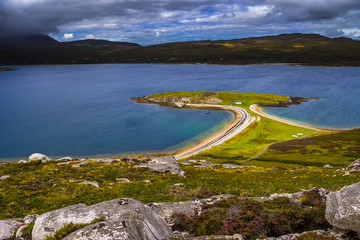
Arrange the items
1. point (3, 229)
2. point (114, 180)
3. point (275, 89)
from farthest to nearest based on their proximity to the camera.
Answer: point (275, 89) → point (114, 180) → point (3, 229)

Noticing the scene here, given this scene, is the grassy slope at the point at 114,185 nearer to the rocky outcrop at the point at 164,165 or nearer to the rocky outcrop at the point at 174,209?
the rocky outcrop at the point at 164,165

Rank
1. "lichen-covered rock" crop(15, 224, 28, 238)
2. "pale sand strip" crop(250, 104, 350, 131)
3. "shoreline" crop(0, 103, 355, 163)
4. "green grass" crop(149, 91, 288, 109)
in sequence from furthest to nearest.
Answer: "green grass" crop(149, 91, 288, 109), "pale sand strip" crop(250, 104, 350, 131), "shoreline" crop(0, 103, 355, 163), "lichen-covered rock" crop(15, 224, 28, 238)

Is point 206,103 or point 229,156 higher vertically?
point 206,103

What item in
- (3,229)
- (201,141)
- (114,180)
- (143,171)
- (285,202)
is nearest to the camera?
(3,229)

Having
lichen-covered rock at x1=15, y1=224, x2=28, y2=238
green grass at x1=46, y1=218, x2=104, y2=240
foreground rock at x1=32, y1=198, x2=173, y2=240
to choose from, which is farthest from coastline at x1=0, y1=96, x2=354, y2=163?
green grass at x1=46, y1=218, x2=104, y2=240

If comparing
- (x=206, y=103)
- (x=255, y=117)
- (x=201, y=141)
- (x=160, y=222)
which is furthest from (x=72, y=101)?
(x=160, y=222)

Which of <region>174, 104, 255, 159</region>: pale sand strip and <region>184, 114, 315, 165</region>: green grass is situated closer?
<region>184, 114, 315, 165</region>: green grass

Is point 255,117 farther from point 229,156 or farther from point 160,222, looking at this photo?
point 160,222

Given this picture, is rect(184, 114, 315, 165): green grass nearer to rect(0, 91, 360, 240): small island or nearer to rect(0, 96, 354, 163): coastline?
rect(0, 96, 354, 163): coastline
